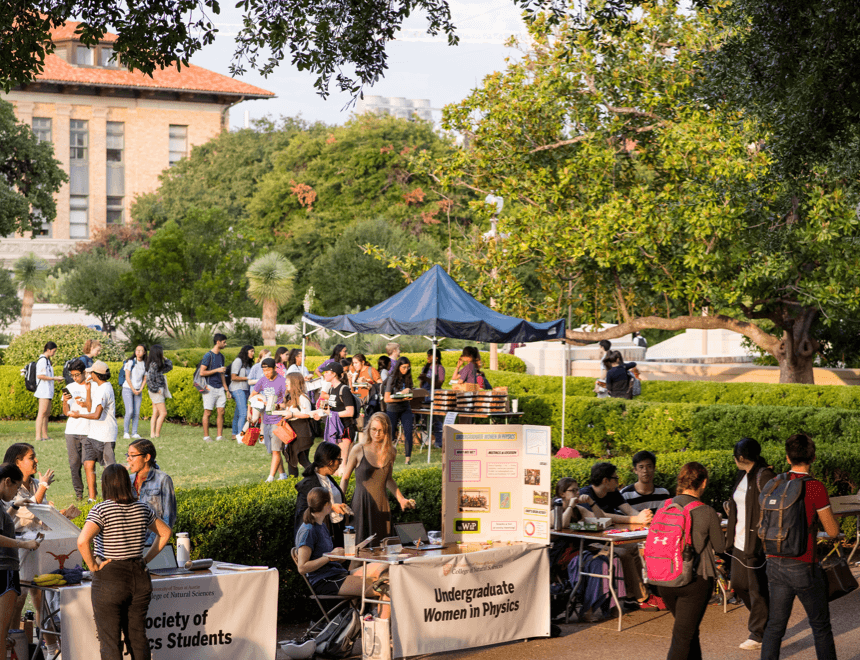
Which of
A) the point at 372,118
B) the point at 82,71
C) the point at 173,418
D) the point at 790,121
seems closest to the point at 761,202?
the point at 790,121

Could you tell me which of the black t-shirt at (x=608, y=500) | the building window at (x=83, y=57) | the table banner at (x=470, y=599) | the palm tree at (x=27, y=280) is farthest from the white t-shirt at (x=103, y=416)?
the building window at (x=83, y=57)

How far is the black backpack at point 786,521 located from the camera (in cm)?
630

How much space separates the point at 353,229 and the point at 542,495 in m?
38.0

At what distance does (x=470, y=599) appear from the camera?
290 inches

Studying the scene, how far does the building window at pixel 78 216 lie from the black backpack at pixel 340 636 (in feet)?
224

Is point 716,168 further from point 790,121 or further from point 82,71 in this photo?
point 82,71

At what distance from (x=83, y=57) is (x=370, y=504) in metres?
69.7

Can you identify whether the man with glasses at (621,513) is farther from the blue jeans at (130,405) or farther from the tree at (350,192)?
the tree at (350,192)

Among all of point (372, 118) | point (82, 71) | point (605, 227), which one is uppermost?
point (82, 71)

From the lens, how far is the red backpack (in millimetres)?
6250

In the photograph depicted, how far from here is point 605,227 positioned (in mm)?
17031

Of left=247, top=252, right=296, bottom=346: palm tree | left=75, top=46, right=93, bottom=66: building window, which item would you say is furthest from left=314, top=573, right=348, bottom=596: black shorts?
left=75, top=46, right=93, bottom=66: building window

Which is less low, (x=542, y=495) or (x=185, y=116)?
(x=185, y=116)

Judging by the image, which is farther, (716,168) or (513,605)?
(716,168)
